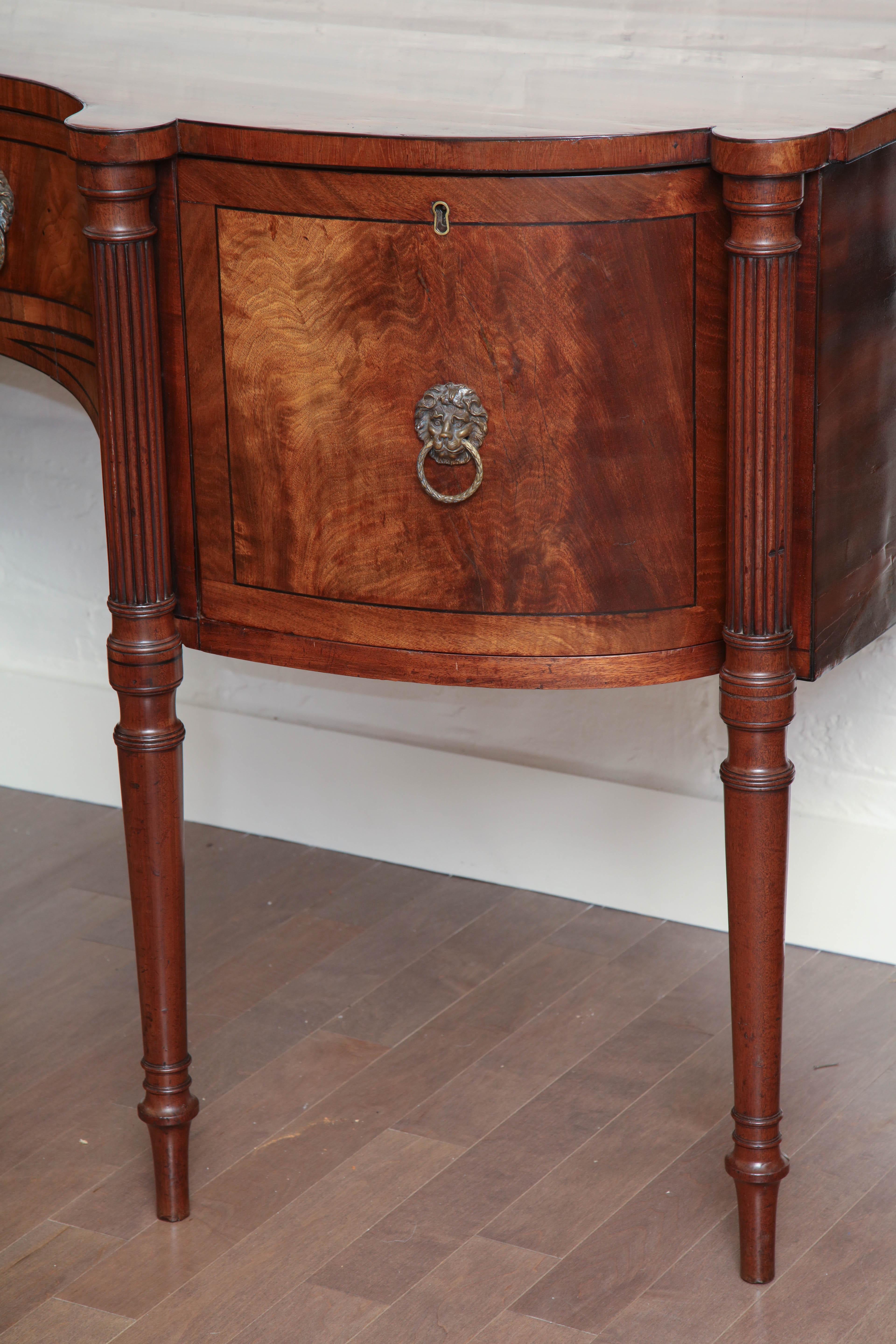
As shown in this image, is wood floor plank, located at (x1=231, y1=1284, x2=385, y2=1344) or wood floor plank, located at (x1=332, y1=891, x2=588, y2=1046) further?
wood floor plank, located at (x1=332, y1=891, x2=588, y2=1046)

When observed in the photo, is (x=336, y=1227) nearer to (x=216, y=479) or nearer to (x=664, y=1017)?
(x=664, y=1017)

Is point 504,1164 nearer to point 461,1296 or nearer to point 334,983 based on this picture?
point 461,1296

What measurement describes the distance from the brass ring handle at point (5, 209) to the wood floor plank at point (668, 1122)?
0.97 m

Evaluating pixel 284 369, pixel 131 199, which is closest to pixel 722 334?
pixel 284 369

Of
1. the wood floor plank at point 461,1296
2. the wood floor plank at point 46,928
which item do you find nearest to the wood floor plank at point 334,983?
the wood floor plank at point 46,928

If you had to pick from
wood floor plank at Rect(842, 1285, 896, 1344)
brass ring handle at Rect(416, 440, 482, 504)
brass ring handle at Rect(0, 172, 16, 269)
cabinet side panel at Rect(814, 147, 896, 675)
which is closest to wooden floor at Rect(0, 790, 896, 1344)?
wood floor plank at Rect(842, 1285, 896, 1344)

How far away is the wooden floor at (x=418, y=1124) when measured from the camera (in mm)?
1541

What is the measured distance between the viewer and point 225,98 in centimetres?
148

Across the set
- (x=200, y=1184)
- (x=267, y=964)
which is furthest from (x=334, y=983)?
(x=200, y=1184)

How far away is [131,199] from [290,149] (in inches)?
5.5

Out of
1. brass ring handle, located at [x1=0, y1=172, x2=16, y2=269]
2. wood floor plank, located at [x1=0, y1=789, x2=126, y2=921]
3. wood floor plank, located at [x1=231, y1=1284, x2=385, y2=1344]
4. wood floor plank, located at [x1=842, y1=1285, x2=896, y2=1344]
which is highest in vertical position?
brass ring handle, located at [x1=0, y1=172, x2=16, y2=269]

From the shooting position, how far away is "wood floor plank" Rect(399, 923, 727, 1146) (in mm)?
1802

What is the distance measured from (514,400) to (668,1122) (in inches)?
31.5

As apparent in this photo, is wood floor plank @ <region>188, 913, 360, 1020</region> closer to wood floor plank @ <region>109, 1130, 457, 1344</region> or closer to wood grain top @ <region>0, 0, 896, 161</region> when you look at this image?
wood floor plank @ <region>109, 1130, 457, 1344</region>
